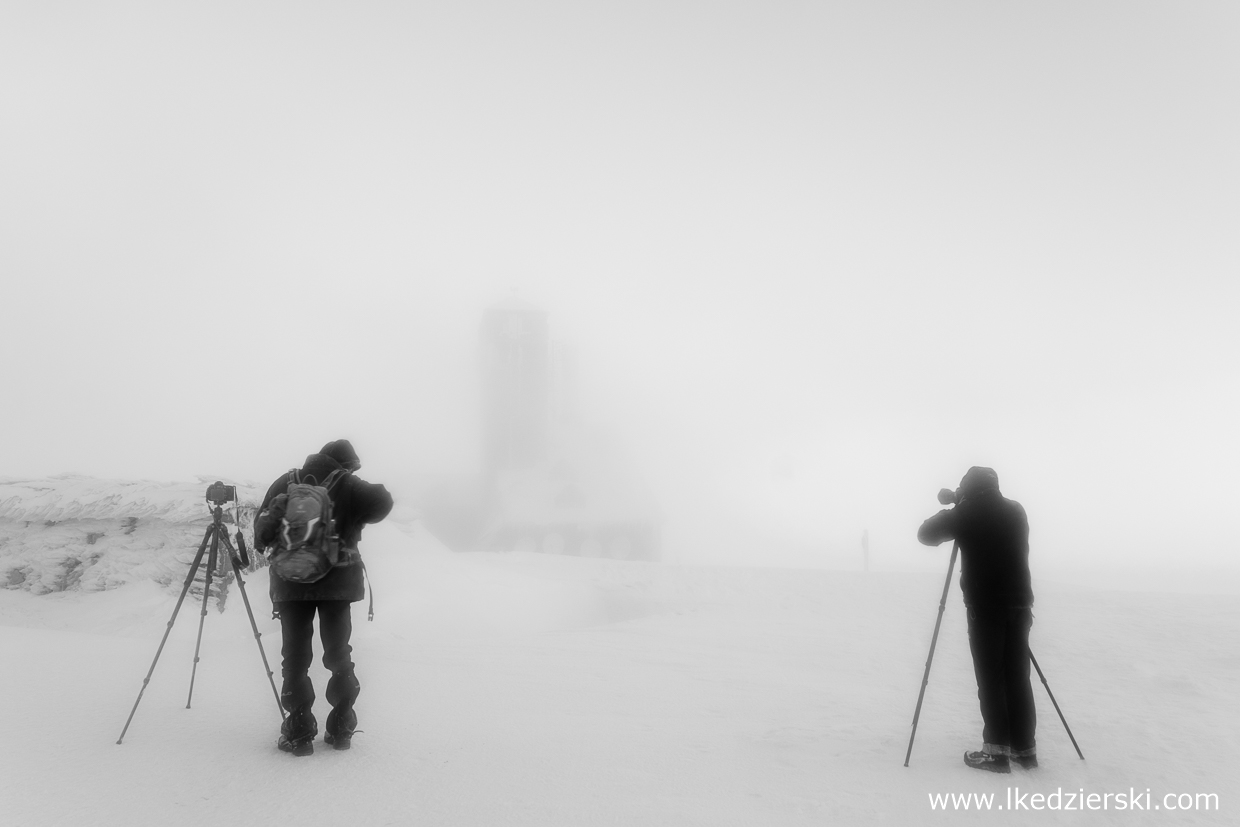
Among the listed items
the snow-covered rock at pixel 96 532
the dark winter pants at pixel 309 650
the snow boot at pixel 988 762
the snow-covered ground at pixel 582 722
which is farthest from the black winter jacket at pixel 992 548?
the snow-covered rock at pixel 96 532

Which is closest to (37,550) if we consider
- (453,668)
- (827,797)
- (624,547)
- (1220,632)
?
(453,668)

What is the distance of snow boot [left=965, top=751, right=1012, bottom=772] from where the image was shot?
180 inches

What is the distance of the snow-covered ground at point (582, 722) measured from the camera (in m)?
3.87

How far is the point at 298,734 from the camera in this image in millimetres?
4449

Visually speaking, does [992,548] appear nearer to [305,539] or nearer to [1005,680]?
[1005,680]

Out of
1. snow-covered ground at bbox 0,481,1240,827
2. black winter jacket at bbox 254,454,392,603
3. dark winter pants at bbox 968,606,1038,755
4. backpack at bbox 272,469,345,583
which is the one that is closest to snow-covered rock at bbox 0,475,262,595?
snow-covered ground at bbox 0,481,1240,827

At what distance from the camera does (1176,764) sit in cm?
487

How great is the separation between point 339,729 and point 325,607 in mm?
816

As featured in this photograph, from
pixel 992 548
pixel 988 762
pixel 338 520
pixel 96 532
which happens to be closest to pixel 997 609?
pixel 992 548

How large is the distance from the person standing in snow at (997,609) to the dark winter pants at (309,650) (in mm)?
4036

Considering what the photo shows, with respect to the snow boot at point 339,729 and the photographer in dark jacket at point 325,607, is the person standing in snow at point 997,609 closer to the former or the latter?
the photographer in dark jacket at point 325,607

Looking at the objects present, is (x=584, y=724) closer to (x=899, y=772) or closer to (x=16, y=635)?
(x=899, y=772)

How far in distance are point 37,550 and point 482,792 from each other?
372 inches

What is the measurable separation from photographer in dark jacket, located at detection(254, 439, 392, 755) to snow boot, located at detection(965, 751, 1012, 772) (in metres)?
4.06
